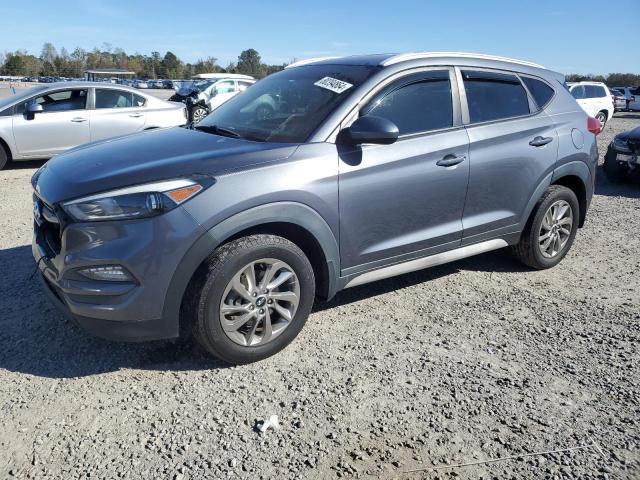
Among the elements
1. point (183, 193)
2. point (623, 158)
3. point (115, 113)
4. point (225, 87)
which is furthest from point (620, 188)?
point (225, 87)

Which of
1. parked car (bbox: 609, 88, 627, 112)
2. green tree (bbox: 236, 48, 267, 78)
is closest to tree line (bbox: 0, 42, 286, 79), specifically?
green tree (bbox: 236, 48, 267, 78)

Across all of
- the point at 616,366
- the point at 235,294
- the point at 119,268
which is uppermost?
the point at 119,268

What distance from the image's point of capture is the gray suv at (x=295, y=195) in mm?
2801

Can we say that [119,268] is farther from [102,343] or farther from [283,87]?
[283,87]

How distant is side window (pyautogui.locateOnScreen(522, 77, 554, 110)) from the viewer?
4.52 meters

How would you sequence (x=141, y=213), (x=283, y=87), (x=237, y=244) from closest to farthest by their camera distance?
(x=141, y=213)
(x=237, y=244)
(x=283, y=87)

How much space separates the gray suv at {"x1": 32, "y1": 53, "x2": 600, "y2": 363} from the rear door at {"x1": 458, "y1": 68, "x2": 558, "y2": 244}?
1 cm

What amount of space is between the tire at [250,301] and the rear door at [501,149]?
4.98 feet

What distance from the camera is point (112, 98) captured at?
30.8 feet

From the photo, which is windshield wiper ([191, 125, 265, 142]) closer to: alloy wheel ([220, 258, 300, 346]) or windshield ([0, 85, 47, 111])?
alloy wheel ([220, 258, 300, 346])

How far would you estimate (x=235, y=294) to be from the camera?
9.95ft

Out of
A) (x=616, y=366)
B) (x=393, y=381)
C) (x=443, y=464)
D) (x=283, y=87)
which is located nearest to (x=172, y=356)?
(x=393, y=381)

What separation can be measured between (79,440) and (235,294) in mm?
1051

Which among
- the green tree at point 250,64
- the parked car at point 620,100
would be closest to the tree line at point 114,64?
the green tree at point 250,64
